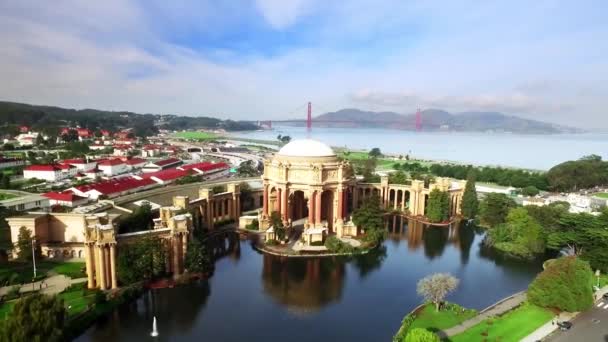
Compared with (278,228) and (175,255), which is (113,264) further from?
(278,228)

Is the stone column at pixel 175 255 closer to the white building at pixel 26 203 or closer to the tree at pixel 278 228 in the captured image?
the tree at pixel 278 228

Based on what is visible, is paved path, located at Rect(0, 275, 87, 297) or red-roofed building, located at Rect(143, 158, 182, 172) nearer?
paved path, located at Rect(0, 275, 87, 297)

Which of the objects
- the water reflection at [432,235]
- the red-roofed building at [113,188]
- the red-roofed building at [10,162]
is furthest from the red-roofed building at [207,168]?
the water reflection at [432,235]

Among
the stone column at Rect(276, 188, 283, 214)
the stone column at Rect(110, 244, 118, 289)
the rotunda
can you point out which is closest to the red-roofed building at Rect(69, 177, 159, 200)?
the rotunda

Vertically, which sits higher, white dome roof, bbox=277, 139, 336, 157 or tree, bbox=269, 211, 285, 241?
white dome roof, bbox=277, 139, 336, 157

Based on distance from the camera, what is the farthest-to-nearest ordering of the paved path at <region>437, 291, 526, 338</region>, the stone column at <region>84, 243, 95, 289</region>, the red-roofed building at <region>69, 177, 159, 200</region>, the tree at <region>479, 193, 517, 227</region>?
the red-roofed building at <region>69, 177, 159, 200</region>, the tree at <region>479, 193, 517, 227</region>, the stone column at <region>84, 243, 95, 289</region>, the paved path at <region>437, 291, 526, 338</region>

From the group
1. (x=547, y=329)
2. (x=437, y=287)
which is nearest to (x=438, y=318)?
(x=437, y=287)

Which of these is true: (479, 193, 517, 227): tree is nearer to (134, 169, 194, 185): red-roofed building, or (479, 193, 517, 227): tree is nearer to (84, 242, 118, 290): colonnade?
(84, 242, 118, 290): colonnade
